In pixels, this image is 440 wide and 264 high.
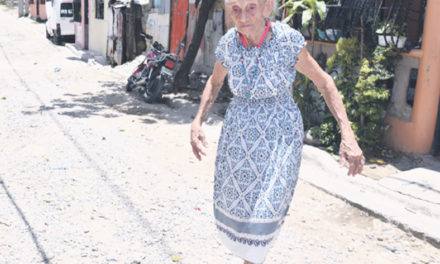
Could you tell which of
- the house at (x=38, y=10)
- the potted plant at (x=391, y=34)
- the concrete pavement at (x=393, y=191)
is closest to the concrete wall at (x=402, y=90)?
the potted plant at (x=391, y=34)

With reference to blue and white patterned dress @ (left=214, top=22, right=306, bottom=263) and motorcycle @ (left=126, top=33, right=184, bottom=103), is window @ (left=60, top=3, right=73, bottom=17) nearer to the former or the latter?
motorcycle @ (left=126, top=33, right=184, bottom=103)

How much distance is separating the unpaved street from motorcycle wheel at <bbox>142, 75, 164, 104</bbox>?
1.32 meters

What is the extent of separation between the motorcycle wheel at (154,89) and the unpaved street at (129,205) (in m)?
1.32

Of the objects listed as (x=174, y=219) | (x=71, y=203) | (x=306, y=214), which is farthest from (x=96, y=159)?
(x=306, y=214)

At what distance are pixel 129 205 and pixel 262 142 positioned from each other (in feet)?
7.68

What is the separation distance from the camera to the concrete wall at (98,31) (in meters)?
16.8

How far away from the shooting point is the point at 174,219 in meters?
4.22

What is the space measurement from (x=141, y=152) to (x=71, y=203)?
75.1 inches

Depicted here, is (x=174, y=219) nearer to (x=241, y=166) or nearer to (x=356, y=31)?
(x=241, y=166)

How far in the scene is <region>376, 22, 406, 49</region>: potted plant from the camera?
5840mm

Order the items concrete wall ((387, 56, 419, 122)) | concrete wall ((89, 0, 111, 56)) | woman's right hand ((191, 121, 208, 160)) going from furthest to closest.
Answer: concrete wall ((89, 0, 111, 56)) → concrete wall ((387, 56, 419, 122)) → woman's right hand ((191, 121, 208, 160))

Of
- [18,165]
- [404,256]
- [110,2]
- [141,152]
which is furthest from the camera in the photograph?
[110,2]

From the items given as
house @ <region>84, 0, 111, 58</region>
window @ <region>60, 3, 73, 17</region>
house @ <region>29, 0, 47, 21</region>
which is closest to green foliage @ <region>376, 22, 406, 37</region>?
house @ <region>84, 0, 111, 58</region>

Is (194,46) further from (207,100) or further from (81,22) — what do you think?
(81,22)
